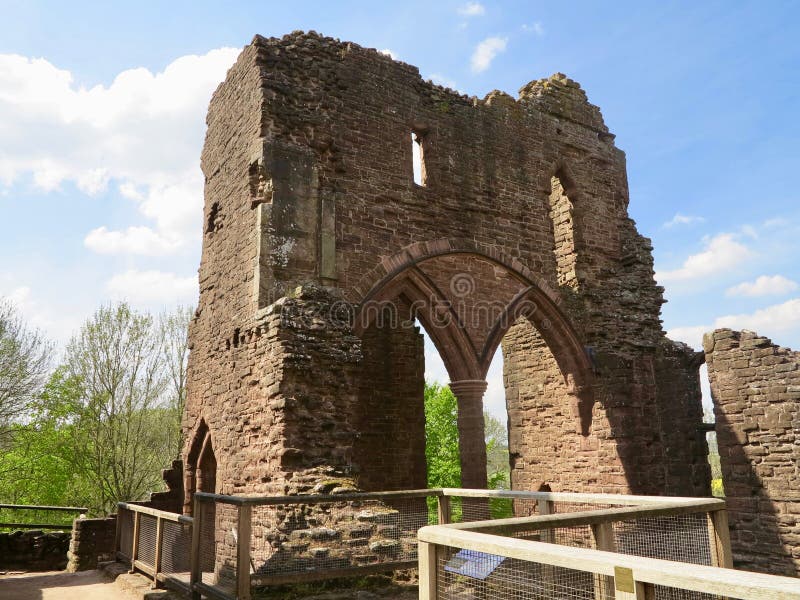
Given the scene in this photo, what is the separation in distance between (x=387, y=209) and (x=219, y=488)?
4900mm

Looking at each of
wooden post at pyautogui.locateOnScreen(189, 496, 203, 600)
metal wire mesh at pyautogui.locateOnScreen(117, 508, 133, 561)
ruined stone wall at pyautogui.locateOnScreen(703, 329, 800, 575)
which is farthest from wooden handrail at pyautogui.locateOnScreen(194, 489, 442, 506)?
ruined stone wall at pyautogui.locateOnScreen(703, 329, 800, 575)

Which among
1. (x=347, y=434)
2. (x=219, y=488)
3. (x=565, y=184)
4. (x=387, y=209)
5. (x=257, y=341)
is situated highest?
(x=565, y=184)

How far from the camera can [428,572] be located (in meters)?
2.63

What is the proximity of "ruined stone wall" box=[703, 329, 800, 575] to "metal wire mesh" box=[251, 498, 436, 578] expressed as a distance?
196 inches

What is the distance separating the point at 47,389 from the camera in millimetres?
19531

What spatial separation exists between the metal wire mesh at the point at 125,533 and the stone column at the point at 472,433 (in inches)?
213

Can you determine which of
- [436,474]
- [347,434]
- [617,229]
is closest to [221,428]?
[347,434]

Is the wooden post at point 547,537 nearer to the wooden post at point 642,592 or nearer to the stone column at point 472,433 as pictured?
the wooden post at point 642,592

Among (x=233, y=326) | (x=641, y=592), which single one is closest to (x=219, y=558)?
(x=233, y=326)

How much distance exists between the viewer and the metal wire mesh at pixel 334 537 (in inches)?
212

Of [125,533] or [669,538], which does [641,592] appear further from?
[125,533]

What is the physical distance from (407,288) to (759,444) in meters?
5.82

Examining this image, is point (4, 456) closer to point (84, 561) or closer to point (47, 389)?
point (47, 389)

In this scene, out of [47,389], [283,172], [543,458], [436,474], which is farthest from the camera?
[436,474]
